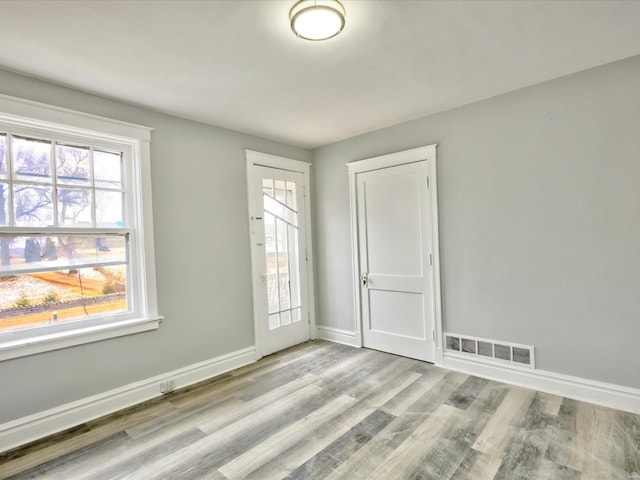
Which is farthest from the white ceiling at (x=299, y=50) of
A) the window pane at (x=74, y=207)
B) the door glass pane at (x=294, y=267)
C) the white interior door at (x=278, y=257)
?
the door glass pane at (x=294, y=267)

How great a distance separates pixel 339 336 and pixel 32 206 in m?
3.38

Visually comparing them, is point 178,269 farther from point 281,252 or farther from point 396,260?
point 396,260

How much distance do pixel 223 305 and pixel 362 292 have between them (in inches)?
64.6

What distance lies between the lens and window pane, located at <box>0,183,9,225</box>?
90.3 inches

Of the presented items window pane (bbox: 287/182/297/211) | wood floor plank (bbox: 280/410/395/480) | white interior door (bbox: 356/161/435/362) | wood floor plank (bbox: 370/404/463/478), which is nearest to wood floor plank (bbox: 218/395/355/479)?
wood floor plank (bbox: 280/410/395/480)

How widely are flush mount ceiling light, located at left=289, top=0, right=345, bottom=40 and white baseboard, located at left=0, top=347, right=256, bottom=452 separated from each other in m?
2.99

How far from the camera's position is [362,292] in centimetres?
402

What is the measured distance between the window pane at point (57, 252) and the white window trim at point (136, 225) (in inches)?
7.0

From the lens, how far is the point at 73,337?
2482 millimetres

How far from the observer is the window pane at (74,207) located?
254 centimetres

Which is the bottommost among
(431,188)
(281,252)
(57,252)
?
(281,252)

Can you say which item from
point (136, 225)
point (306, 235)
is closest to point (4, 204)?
point (136, 225)

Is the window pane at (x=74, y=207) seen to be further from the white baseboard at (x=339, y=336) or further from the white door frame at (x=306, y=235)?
the white baseboard at (x=339, y=336)

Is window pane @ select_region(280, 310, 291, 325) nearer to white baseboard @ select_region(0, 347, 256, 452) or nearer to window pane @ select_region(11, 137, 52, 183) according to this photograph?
white baseboard @ select_region(0, 347, 256, 452)
